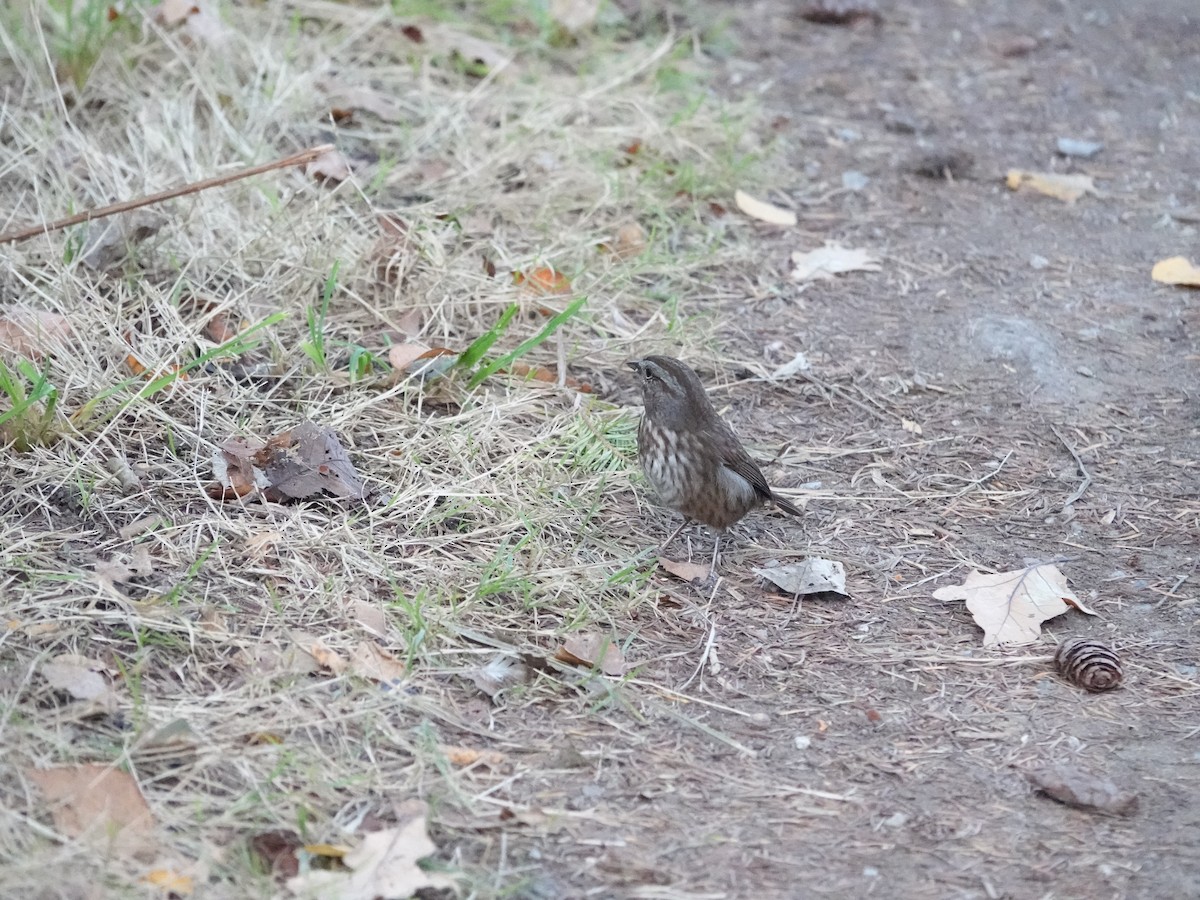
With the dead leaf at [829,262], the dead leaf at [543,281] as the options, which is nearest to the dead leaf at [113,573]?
the dead leaf at [543,281]

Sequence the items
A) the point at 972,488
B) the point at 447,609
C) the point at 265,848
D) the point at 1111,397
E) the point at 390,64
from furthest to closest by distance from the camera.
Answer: the point at 390,64 < the point at 1111,397 < the point at 972,488 < the point at 447,609 < the point at 265,848

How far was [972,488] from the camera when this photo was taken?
472 cm

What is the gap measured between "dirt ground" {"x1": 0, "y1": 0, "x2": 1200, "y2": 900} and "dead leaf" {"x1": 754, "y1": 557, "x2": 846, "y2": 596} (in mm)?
51

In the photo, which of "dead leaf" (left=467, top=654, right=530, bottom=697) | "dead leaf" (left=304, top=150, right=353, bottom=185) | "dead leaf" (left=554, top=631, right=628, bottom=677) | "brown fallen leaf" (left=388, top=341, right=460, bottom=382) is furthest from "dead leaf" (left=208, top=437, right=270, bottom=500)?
"dead leaf" (left=304, top=150, right=353, bottom=185)

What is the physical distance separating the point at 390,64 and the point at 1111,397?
391 cm

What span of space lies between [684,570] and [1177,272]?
3.01 metres

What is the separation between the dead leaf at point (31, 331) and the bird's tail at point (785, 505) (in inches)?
96.0

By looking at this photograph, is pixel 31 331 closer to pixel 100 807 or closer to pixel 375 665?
pixel 375 665

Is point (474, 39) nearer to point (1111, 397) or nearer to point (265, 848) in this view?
point (1111, 397)

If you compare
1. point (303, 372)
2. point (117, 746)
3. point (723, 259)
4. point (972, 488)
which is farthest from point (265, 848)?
point (723, 259)

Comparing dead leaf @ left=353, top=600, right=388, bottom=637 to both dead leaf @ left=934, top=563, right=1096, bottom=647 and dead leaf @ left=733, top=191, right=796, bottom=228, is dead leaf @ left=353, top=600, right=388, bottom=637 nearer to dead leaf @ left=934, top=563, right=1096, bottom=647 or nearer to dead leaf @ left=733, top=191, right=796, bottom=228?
dead leaf @ left=934, top=563, right=1096, bottom=647

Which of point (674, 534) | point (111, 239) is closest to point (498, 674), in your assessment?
point (674, 534)

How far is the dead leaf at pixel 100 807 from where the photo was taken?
296cm

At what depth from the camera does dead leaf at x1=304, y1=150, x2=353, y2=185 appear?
19.1ft
